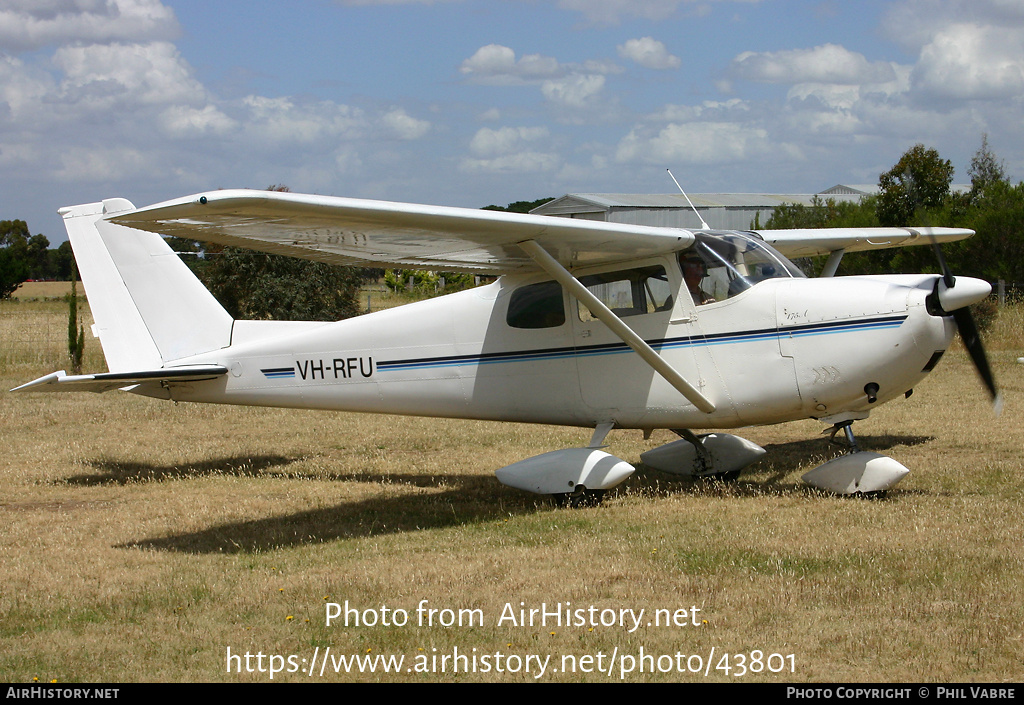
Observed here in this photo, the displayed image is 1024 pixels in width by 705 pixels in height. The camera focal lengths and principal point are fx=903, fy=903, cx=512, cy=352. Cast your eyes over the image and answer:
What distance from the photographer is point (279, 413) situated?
14852 mm

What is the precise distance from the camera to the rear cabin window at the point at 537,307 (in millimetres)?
8492

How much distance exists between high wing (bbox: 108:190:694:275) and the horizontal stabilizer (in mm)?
2233

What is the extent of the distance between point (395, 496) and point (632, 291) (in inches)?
120

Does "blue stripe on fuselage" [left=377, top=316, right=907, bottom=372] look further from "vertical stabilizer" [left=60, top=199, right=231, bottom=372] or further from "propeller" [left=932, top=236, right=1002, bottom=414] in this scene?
"vertical stabilizer" [left=60, top=199, right=231, bottom=372]

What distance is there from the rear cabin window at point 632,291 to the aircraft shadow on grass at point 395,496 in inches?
66.8

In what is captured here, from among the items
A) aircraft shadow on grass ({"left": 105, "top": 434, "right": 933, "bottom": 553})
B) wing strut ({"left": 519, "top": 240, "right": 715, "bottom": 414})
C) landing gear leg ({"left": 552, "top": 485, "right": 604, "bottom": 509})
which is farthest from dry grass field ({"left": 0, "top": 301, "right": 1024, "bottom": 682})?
wing strut ({"left": 519, "top": 240, "right": 715, "bottom": 414})

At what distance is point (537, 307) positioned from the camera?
338 inches

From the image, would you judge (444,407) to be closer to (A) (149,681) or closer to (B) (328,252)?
(B) (328,252)

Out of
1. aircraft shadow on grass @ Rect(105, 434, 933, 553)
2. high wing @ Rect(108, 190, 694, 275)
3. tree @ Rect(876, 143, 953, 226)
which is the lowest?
aircraft shadow on grass @ Rect(105, 434, 933, 553)

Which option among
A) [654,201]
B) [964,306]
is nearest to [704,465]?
[964,306]

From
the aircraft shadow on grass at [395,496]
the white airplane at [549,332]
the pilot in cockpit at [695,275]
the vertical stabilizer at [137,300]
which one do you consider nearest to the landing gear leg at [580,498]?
the white airplane at [549,332]

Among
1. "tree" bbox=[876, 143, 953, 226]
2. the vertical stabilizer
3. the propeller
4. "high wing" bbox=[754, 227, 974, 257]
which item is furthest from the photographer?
"tree" bbox=[876, 143, 953, 226]

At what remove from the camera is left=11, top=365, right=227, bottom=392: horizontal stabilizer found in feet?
29.6

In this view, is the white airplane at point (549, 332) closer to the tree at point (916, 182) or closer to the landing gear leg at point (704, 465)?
the landing gear leg at point (704, 465)
